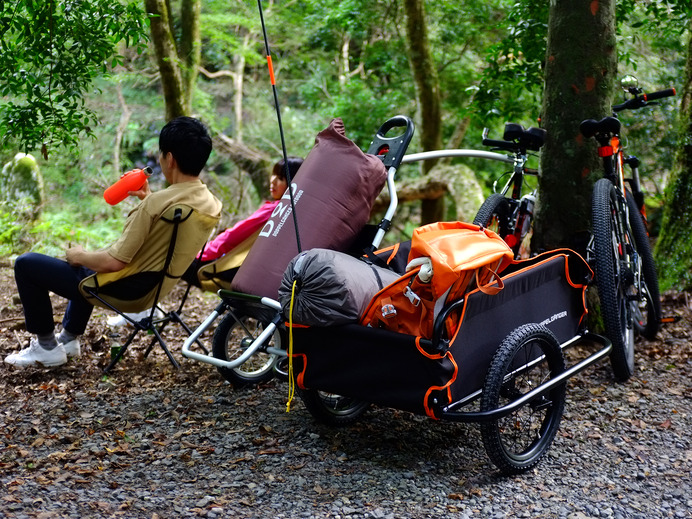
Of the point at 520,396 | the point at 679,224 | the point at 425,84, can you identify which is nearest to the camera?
the point at 520,396

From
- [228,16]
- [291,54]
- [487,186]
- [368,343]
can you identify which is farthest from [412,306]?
[291,54]

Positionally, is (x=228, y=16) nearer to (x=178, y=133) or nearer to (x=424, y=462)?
(x=178, y=133)

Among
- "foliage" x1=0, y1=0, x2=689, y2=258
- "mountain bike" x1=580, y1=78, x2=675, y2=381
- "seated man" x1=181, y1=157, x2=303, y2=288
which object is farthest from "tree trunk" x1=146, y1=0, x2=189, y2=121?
"mountain bike" x1=580, y1=78, x2=675, y2=381

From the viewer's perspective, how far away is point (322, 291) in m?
2.62

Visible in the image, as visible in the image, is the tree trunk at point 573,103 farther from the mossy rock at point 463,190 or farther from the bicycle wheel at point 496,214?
the mossy rock at point 463,190

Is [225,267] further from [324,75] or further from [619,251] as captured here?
[324,75]

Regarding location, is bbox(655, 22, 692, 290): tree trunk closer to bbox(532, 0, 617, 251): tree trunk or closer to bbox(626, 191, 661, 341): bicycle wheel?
bbox(626, 191, 661, 341): bicycle wheel

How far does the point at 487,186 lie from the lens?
36.9ft

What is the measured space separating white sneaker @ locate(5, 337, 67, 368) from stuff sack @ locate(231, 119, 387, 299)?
1361 mm

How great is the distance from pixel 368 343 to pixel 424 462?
2.15 feet

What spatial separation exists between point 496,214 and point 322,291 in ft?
6.14

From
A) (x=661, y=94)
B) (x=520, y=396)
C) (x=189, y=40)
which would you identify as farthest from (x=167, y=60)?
(x=520, y=396)

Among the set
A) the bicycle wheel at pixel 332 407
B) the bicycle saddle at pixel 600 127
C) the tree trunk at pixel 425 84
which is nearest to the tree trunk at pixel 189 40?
the tree trunk at pixel 425 84

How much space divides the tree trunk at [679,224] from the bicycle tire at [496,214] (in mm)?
1787
